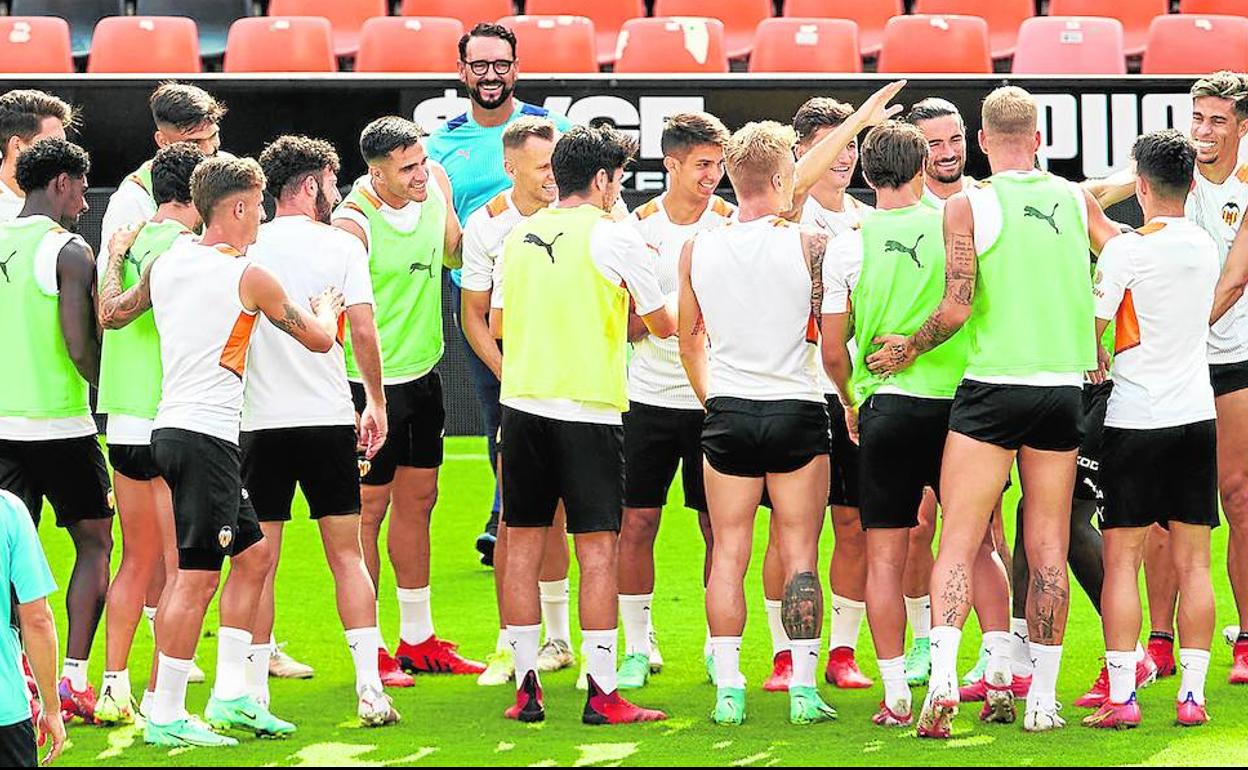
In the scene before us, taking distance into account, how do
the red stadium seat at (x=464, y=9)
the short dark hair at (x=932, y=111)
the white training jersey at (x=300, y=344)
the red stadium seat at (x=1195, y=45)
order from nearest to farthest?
the white training jersey at (x=300, y=344) → the short dark hair at (x=932, y=111) → the red stadium seat at (x=1195, y=45) → the red stadium seat at (x=464, y=9)

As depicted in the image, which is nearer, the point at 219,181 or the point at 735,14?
the point at 219,181

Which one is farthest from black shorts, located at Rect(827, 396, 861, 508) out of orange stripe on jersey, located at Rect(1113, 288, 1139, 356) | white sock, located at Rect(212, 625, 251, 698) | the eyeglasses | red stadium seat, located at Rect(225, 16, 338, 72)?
red stadium seat, located at Rect(225, 16, 338, 72)

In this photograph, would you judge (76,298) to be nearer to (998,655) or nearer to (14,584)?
(14,584)

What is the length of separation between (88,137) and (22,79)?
1.64ft

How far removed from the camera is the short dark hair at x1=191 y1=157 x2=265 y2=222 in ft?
19.2

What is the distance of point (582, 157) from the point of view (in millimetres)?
6172

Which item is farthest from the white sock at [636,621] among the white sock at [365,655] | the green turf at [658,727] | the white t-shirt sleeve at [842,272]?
the white t-shirt sleeve at [842,272]

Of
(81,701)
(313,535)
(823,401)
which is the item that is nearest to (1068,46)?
(313,535)

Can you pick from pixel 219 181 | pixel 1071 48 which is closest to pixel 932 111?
pixel 219 181

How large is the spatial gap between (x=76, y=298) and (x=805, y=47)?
7.03 meters

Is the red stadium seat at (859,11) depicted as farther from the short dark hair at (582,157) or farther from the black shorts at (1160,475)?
the black shorts at (1160,475)

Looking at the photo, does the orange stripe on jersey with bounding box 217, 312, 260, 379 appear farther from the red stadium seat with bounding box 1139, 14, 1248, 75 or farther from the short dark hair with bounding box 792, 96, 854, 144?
the red stadium seat with bounding box 1139, 14, 1248, 75

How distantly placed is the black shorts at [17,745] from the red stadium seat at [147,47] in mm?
8466

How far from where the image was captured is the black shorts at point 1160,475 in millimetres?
6039
